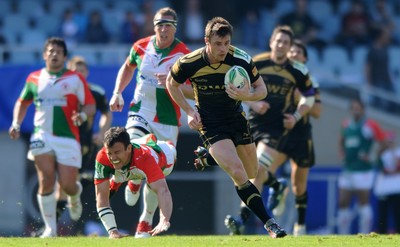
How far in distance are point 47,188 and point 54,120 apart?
2.85 feet

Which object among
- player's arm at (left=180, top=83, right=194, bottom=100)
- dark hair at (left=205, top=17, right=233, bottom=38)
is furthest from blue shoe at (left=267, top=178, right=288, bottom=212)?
dark hair at (left=205, top=17, right=233, bottom=38)

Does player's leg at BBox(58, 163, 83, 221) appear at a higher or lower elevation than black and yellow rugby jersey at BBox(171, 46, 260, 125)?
lower

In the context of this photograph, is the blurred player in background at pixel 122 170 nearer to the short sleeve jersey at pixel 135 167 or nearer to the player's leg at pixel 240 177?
the short sleeve jersey at pixel 135 167

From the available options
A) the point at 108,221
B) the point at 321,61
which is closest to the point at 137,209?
the point at 321,61

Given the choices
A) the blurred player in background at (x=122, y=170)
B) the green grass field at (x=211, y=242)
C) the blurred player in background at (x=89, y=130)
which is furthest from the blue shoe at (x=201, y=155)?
the blurred player in background at (x=89, y=130)

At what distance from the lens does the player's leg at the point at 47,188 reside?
1552 centimetres

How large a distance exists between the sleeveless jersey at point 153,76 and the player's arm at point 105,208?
184 centimetres

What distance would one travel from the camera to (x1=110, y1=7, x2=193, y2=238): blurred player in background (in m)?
14.5

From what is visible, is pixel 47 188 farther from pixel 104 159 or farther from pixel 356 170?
pixel 356 170

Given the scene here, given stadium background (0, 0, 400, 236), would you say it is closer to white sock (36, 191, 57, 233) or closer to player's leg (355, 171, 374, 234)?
player's leg (355, 171, 374, 234)

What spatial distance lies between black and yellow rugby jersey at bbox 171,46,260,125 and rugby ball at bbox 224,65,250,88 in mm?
141

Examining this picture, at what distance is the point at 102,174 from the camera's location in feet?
42.8

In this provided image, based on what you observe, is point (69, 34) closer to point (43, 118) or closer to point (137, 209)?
point (137, 209)

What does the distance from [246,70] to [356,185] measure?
33.4ft
